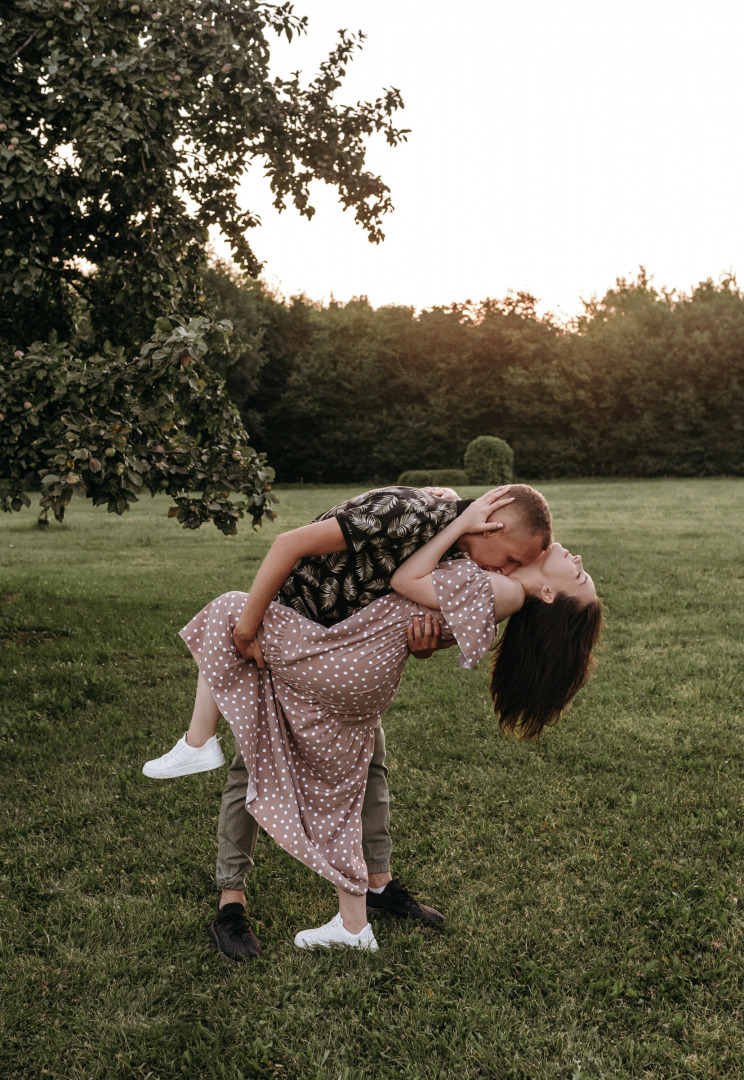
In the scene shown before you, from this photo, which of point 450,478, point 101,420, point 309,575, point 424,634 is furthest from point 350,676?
point 450,478

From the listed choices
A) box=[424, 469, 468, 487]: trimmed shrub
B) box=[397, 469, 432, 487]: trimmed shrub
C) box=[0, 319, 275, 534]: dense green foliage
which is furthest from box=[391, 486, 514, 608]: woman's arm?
box=[424, 469, 468, 487]: trimmed shrub

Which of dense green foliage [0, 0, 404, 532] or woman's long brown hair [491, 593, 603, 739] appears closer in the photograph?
woman's long brown hair [491, 593, 603, 739]

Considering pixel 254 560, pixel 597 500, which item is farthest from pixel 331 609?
pixel 597 500

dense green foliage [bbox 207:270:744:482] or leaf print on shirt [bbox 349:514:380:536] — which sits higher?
dense green foliage [bbox 207:270:744:482]

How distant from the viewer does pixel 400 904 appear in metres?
3.23

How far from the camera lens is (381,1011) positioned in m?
2.67

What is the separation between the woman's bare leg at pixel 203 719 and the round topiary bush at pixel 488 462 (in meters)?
26.7

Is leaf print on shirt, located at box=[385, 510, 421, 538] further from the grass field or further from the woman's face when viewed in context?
the grass field

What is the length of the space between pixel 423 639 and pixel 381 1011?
4.09 ft

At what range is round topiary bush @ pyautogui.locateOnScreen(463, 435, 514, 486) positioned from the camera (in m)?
29.5

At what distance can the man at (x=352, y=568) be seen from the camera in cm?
249

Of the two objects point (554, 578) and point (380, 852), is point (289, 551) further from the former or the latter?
point (380, 852)

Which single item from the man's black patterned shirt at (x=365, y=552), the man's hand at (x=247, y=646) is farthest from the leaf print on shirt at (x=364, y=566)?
the man's hand at (x=247, y=646)

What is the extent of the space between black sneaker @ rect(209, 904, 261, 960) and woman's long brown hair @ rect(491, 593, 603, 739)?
124 cm
